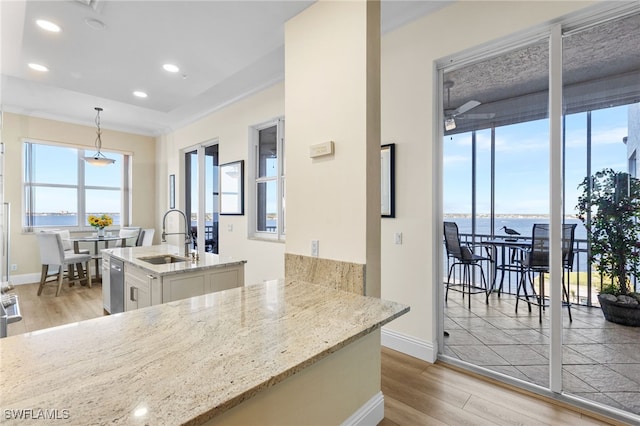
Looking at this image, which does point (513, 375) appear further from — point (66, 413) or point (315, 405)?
point (66, 413)

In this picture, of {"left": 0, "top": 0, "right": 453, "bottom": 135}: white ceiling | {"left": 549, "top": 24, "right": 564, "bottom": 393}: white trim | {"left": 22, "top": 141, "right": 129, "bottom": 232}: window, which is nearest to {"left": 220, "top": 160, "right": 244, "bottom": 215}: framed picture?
{"left": 0, "top": 0, "right": 453, "bottom": 135}: white ceiling

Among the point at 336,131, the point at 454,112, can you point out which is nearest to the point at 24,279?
the point at 336,131

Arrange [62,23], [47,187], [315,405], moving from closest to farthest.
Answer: [315,405], [62,23], [47,187]

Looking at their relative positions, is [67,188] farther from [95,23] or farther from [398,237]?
[398,237]

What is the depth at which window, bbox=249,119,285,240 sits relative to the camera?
425cm

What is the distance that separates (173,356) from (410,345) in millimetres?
2289

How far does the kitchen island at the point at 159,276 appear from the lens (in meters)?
2.54

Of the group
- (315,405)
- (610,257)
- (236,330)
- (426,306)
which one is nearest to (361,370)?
(315,405)

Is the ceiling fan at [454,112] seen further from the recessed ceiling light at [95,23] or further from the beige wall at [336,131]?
the recessed ceiling light at [95,23]

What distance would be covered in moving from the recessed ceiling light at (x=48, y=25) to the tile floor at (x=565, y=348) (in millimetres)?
4189

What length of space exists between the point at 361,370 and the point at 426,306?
1239 millimetres

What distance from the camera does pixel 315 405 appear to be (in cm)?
138

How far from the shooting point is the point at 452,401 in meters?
2.14

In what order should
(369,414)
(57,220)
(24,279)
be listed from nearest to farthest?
(369,414) → (24,279) → (57,220)
